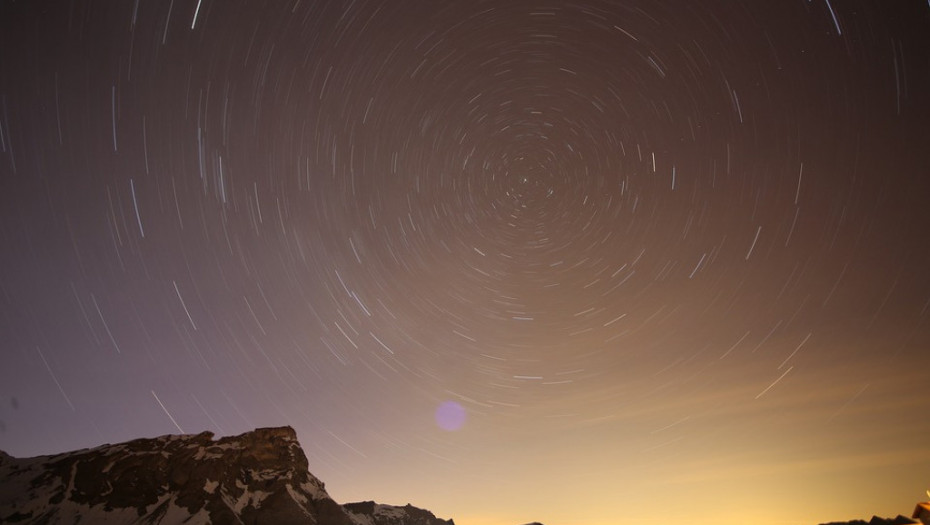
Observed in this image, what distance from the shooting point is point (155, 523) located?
7188 centimetres

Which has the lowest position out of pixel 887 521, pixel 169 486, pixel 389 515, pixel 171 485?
pixel 887 521

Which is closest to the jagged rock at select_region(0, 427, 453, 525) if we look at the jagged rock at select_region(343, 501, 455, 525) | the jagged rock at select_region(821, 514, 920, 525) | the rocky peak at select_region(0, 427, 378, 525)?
the rocky peak at select_region(0, 427, 378, 525)

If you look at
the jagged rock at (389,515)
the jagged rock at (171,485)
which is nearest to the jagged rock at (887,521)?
the jagged rock at (171,485)

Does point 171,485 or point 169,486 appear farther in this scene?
point 171,485

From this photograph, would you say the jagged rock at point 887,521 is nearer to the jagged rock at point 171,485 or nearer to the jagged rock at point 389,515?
the jagged rock at point 171,485

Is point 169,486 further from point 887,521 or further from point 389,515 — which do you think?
point 887,521

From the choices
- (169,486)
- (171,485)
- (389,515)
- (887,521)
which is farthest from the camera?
(389,515)

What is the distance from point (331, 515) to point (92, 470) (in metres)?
40.7

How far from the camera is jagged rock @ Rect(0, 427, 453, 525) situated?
73.5m

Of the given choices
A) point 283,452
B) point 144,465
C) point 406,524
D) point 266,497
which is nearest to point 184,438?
point 144,465

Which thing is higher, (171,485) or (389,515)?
(171,485)

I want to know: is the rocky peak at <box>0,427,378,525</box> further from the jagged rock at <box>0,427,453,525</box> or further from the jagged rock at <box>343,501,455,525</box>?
the jagged rock at <box>343,501,455,525</box>

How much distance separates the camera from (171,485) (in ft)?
264

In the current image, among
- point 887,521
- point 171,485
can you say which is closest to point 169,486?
point 171,485
